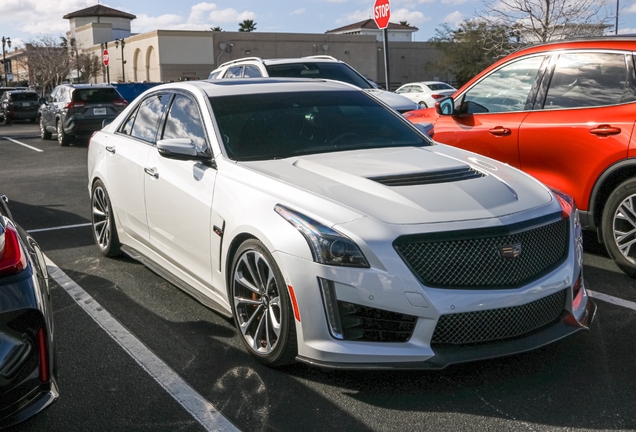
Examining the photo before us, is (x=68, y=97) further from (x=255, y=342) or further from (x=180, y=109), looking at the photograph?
(x=255, y=342)

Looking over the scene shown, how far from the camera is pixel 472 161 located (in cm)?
502

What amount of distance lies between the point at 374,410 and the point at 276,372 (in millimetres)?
702

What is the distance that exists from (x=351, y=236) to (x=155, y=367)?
1412 millimetres

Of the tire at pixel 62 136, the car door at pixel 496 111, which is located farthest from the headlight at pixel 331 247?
the tire at pixel 62 136

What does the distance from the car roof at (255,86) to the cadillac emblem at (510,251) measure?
234 centimetres

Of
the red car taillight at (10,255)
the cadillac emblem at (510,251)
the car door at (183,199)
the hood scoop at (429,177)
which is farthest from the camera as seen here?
the car door at (183,199)

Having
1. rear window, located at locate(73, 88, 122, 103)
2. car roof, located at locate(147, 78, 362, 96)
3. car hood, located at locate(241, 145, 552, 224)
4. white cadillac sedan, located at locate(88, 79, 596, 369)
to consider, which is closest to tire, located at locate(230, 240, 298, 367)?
white cadillac sedan, located at locate(88, 79, 596, 369)

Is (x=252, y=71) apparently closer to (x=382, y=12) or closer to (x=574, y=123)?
(x=382, y=12)

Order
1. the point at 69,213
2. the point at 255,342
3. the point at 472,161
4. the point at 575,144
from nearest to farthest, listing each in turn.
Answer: the point at 255,342
the point at 472,161
the point at 575,144
the point at 69,213

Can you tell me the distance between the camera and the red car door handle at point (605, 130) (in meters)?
6.08

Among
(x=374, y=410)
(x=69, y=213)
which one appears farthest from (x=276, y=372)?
(x=69, y=213)

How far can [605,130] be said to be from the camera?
614cm

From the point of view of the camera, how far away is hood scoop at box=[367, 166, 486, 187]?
4.38m

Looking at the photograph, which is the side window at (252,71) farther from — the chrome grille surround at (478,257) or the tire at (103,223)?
the chrome grille surround at (478,257)
